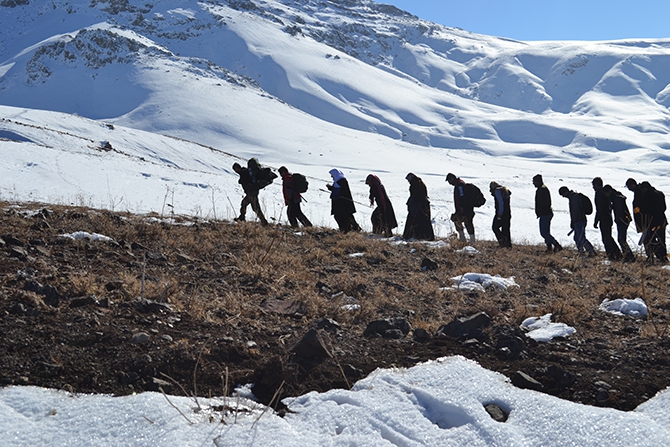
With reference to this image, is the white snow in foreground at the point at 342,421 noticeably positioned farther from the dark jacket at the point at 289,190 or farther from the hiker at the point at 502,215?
the dark jacket at the point at 289,190

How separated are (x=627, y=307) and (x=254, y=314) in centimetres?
308

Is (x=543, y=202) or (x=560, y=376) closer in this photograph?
(x=560, y=376)

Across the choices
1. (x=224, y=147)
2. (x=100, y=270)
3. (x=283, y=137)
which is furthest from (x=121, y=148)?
(x=283, y=137)

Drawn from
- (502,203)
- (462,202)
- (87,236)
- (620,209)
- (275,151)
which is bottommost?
(275,151)

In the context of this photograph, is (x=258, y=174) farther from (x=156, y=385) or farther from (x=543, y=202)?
(x=156, y=385)

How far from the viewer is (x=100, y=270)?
15.5ft

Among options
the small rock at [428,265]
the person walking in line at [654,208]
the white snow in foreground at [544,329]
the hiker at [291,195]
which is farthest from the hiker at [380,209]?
the white snow in foreground at [544,329]

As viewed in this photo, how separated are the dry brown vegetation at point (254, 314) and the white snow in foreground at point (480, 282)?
0.15 metres

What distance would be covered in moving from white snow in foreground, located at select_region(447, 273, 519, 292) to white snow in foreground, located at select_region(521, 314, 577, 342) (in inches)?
45.5

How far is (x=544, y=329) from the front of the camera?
3.95 meters

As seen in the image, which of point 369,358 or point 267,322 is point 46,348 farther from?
point 369,358

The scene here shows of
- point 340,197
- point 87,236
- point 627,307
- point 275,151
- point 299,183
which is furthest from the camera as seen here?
point 275,151

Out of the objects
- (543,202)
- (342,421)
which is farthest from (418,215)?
(342,421)

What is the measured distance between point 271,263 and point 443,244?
4.38 meters
